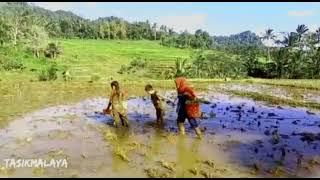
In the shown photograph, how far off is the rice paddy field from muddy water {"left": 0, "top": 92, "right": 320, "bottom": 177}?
0.06ft

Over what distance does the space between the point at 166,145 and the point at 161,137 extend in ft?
3.04

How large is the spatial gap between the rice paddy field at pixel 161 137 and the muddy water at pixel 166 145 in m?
0.02

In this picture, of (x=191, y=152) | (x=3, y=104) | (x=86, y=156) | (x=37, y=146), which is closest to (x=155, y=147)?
(x=191, y=152)

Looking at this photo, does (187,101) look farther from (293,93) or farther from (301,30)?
(301,30)

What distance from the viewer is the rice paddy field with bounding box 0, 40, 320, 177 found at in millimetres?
8469

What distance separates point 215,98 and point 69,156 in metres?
12.2

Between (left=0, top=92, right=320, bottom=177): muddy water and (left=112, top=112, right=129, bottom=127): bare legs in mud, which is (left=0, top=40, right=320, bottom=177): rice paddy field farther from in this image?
(left=112, top=112, right=129, bottom=127): bare legs in mud

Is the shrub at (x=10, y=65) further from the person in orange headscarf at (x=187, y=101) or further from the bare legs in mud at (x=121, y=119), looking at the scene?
the person in orange headscarf at (x=187, y=101)

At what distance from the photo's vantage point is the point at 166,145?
10555 millimetres

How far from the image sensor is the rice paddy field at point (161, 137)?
8.47 meters

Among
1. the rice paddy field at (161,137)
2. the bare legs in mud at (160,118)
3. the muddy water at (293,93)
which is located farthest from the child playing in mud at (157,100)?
the muddy water at (293,93)

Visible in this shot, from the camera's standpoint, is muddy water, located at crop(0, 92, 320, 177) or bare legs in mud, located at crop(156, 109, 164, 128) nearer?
muddy water, located at crop(0, 92, 320, 177)

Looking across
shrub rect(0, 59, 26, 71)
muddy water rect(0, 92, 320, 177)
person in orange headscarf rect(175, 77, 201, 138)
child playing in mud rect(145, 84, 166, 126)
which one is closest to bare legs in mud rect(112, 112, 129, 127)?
muddy water rect(0, 92, 320, 177)

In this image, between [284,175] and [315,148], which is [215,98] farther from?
[284,175]
